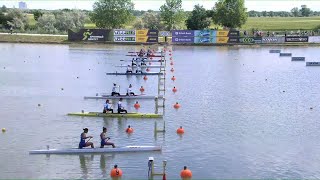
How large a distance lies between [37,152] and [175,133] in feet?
26.4

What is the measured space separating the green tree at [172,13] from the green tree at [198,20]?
270 cm

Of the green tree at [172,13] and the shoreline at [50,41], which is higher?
the green tree at [172,13]

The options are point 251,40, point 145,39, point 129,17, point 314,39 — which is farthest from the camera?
point 129,17

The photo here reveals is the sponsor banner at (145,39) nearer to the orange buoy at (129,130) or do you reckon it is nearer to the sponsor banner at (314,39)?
the sponsor banner at (314,39)

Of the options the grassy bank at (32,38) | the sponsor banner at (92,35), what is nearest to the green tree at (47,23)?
the grassy bank at (32,38)

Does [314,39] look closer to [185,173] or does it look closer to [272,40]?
[272,40]

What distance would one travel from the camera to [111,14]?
326 ft

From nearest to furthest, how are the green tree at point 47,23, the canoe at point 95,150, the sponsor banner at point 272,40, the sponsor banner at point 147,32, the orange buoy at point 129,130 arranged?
the canoe at point 95,150
the orange buoy at point 129,130
the sponsor banner at point 147,32
the sponsor banner at point 272,40
the green tree at point 47,23

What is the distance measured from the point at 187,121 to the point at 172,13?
7759 cm

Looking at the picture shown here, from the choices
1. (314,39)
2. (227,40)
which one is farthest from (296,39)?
(227,40)

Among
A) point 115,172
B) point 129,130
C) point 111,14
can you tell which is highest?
point 111,14

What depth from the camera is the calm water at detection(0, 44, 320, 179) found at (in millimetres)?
22891

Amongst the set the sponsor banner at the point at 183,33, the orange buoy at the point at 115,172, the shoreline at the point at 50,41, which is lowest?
the orange buoy at the point at 115,172

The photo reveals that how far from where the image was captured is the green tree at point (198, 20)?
339ft
